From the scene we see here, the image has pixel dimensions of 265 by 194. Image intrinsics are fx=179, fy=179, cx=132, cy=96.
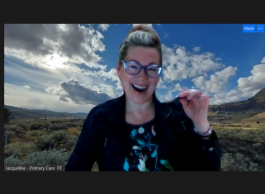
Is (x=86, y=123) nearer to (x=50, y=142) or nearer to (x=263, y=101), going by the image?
(x=50, y=142)

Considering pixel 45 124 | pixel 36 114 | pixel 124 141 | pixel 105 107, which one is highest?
pixel 105 107

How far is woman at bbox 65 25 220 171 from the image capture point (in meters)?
1.82

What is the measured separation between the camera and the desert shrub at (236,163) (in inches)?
86.5

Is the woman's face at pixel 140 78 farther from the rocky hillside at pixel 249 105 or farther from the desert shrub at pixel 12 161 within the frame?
the desert shrub at pixel 12 161

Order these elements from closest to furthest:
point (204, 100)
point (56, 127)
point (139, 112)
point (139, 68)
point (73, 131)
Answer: point (204, 100) < point (139, 68) < point (139, 112) < point (73, 131) < point (56, 127)

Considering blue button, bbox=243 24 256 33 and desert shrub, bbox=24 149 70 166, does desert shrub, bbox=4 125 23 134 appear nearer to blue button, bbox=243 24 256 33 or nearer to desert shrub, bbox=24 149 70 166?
desert shrub, bbox=24 149 70 166

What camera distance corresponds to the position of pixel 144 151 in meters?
1.86

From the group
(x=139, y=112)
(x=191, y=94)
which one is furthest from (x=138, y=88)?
(x=191, y=94)

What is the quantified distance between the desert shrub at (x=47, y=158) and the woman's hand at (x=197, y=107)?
1.53 m

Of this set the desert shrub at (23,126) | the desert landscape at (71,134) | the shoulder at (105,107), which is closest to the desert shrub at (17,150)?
the desert landscape at (71,134)

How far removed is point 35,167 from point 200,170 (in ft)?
6.33

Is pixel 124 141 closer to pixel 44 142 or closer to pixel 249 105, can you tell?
pixel 44 142

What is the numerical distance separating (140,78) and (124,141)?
676mm

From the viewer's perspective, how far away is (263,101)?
2266 millimetres
